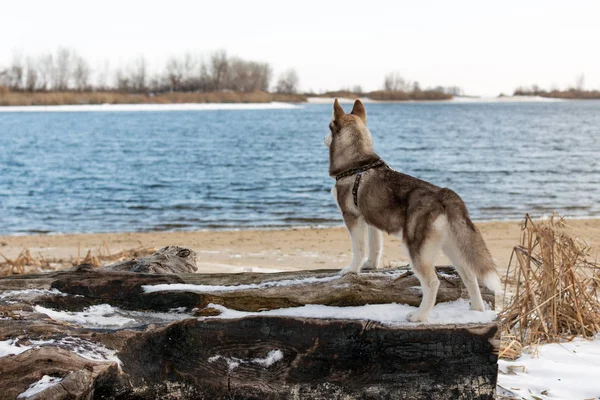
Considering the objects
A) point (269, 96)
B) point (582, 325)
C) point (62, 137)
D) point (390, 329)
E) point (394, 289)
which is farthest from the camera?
point (269, 96)

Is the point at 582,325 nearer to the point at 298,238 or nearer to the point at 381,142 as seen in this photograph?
the point at 298,238

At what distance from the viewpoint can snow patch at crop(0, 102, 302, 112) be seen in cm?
8388

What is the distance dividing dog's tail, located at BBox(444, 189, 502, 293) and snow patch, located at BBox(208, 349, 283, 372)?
1.30m

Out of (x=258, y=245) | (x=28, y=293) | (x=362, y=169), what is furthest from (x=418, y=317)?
(x=258, y=245)

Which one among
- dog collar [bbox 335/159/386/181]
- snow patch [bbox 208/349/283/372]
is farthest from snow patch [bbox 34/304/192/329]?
dog collar [bbox 335/159/386/181]

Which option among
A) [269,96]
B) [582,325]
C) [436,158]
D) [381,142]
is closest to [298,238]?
[582,325]

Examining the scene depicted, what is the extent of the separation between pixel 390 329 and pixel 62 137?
4442 cm

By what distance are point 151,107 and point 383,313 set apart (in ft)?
301

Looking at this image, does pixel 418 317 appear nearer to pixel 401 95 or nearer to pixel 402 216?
pixel 402 216

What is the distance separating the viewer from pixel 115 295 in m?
4.72

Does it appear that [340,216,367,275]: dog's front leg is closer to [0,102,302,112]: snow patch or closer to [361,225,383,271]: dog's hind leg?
[361,225,383,271]: dog's hind leg

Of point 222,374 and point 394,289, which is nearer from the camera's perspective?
point 222,374

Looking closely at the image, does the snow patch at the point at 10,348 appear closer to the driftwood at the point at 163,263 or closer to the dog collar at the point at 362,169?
the driftwood at the point at 163,263

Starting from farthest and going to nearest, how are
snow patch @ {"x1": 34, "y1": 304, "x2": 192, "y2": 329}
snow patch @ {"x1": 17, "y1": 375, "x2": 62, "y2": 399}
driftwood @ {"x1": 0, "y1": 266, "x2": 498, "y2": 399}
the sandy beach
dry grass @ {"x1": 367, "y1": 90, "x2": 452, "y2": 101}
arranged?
dry grass @ {"x1": 367, "y1": 90, "x2": 452, "y2": 101}
the sandy beach
snow patch @ {"x1": 34, "y1": 304, "x2": 192, "y2": 329}
driftwood @ {"x1": 0, "y1": 266, "x2": 498, "y2": 399}
snow patch @ {"x1": 17, "y1": 375, "x2": 62, "y2": 399}
